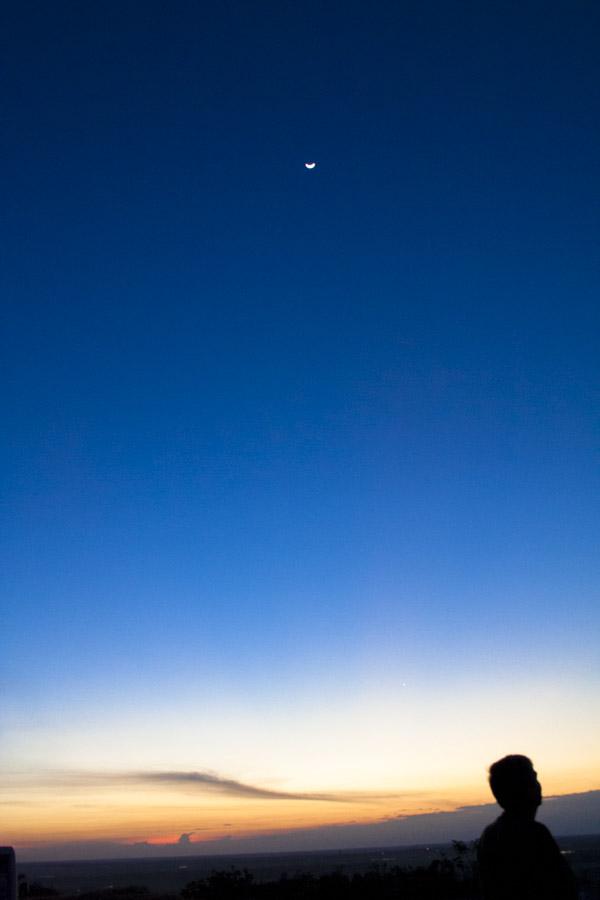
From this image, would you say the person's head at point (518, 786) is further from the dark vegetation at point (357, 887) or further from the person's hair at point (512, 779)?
the dark vegetation at point (357, 887)

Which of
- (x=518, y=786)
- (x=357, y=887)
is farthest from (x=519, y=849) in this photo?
(x=357, y=887)

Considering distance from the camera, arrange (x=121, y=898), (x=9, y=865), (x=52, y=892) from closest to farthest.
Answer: (x=9, y=865), (x=121, y=898), (x=52, y=892)

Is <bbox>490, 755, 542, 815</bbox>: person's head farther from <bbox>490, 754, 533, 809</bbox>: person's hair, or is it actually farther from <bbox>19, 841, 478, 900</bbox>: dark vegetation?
<bbox>19, 841, 478, 900</bbox>: dark vegetation

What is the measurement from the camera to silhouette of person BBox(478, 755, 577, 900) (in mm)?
3152

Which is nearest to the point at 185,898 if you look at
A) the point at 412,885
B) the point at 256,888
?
the point at 256,888

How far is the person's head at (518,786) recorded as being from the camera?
341 cm

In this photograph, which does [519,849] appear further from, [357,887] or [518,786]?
[357,887]

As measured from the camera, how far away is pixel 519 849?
3.24 m

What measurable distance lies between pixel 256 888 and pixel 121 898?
420 inches

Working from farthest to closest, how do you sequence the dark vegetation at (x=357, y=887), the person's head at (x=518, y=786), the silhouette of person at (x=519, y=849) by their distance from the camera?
the dark vegetation at (x=357, y=887) → the person's head at (x=518, y=786) → the silhouette of person at (x=519, y=849)

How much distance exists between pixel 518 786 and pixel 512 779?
0.04 metres

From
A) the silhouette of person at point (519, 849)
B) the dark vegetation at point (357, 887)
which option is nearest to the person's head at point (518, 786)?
the silhouette of person at point (519, 849)

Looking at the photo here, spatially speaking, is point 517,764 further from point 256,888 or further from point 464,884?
point 256,888

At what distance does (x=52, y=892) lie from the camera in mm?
41594
